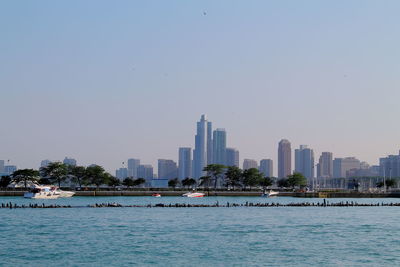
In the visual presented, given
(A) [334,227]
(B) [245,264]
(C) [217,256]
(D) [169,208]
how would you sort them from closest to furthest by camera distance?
(B) [245,264] < (C) [217,256] < (A) [334,227] < (D) [169,208]

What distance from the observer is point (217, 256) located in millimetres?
61688

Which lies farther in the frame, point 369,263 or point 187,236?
point 187,236

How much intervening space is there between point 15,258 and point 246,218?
51.4m

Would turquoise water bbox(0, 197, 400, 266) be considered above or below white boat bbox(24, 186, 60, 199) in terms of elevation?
below

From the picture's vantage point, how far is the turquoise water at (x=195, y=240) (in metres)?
59.7

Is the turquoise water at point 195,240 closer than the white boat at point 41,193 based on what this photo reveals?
Yes

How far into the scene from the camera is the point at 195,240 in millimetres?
74062

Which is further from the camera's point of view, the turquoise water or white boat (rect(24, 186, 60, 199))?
white boat (rect(24, 186, 60, 199))

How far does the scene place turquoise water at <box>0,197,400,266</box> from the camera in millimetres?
59719

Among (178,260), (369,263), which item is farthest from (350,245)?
(178,260)

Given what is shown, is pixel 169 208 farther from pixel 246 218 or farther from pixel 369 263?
pixel 369 263

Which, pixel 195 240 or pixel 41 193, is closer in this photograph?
pixel 195 240

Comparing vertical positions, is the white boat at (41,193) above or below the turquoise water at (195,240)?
above

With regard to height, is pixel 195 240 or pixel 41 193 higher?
pixel 41 193
